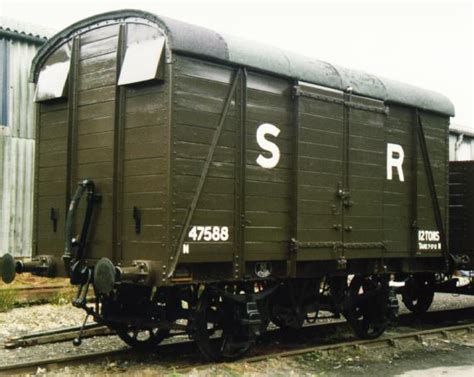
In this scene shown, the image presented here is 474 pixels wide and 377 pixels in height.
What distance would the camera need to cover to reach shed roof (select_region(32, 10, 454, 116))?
7.16 m

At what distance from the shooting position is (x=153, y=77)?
23.0ft

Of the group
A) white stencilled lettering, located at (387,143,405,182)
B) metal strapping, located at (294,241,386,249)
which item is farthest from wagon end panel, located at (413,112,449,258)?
metal strapping, located at (294,241,386,249)

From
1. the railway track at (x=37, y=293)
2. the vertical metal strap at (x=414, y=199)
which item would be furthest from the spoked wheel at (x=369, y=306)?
the railway track at (x=37, y=293)

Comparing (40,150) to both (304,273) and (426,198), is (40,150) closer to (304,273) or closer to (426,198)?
(304,273)

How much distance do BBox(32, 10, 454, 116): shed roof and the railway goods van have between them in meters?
0.02

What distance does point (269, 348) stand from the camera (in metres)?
8.92

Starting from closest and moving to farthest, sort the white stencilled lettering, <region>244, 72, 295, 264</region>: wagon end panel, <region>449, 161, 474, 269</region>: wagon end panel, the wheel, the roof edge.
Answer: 1. the roof edge
2. <region>244, 72, 295, 264</region>: wagon end panel
3. the white stencilled lettering
4. <region>449, 161, 474, 269</region>: wagon end panel
5. the wheel

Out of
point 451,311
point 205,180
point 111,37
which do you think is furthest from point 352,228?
point 451,311

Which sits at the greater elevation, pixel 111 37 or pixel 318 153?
pixel 111 37

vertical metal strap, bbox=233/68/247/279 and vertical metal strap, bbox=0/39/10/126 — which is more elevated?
vertical metal strap, bbox=0/39/10/126

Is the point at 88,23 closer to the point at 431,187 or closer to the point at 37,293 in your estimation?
the point at 431,187

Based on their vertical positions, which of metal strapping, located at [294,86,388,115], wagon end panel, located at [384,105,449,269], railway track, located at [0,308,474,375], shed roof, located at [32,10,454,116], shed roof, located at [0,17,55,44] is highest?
shed roof, located at [0,17,55,44]

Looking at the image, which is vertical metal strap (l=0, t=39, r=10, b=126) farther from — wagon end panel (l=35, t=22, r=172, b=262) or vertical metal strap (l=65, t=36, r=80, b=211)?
vertical metal strap (l=65, t=36, r=80, b=211)

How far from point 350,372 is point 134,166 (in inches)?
139
